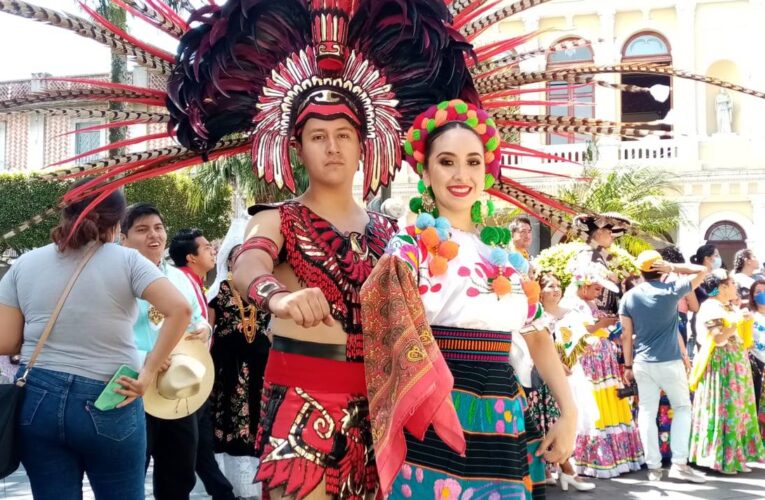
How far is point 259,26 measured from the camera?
10.0 feet

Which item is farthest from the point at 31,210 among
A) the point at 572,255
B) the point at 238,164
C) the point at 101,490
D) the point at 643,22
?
the point at 101,490

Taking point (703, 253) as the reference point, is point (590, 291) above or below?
below

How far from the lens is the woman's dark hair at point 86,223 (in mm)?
3633

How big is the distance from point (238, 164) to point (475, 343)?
14982mm

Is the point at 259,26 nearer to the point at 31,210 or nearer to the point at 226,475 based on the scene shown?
the point at 226,475

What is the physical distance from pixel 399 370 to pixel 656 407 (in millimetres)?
5867

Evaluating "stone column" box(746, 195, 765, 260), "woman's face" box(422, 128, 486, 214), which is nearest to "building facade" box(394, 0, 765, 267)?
"stone column" box(746, 195, 765, 260)

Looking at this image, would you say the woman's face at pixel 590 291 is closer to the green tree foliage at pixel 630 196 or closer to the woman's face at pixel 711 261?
the woman's face at pixel 711 261

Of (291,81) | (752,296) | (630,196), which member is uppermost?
(630,196)

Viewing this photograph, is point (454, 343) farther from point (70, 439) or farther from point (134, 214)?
point (134, 214)

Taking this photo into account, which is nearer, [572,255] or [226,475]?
[226,475]

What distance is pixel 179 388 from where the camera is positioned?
440cm

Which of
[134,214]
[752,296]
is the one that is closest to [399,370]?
[134,214]

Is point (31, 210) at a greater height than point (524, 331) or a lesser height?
greater
